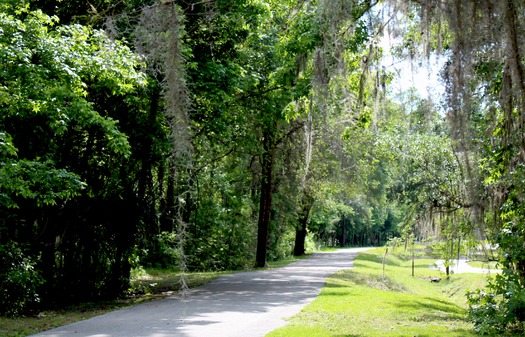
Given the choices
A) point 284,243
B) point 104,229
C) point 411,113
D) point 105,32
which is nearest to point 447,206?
point 411,113

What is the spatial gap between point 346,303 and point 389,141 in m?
7.47

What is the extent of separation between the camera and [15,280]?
10281mm

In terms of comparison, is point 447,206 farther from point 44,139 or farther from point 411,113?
point 44,139

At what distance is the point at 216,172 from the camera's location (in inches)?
1001

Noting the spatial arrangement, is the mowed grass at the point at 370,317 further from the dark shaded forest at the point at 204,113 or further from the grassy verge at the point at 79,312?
the grassy verge at the point at 79,312

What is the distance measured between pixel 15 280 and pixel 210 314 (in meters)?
3.83

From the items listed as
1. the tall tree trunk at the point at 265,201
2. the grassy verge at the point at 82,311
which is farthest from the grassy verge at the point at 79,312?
the tall tree trunk at the point at 265,201

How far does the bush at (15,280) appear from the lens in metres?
10.3

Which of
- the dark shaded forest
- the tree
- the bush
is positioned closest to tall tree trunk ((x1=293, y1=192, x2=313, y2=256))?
the dark shaded forest

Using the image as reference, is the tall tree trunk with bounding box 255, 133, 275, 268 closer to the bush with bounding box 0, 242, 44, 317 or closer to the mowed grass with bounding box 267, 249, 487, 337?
the mowed grass with bounding box 267, 249, 487, 337

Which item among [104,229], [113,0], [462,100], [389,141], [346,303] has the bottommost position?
[346,303]

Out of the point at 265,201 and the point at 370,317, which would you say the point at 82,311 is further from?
the point at 265,201

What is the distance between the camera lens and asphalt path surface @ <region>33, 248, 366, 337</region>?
9.09 metres

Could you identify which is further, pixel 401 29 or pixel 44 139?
pixel 44 139
